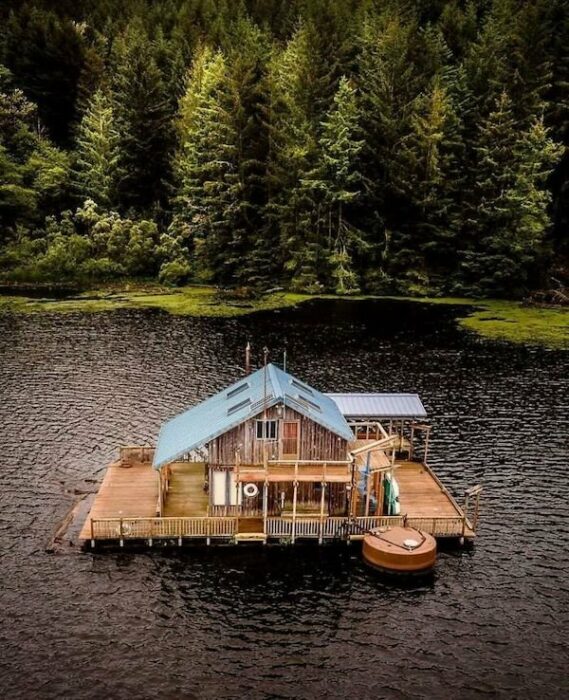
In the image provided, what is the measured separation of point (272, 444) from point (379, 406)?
10702mm

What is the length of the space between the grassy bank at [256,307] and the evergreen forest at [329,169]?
581 centimetres

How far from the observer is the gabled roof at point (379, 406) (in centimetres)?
4741

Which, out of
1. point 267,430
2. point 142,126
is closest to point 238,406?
point 267,430

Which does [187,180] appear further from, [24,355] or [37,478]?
[37,478]

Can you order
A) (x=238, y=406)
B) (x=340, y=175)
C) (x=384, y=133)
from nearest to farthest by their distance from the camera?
(x=238, y=406)
(x=340, y=175)
(x=384, y=133)

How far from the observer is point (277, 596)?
3475 cm

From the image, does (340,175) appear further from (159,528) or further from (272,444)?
(159,528)

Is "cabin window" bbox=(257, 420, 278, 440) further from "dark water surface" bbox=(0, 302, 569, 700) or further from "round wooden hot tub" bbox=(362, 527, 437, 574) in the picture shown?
"round wooden hot tub" bbox=(362, 527, 437, 574)

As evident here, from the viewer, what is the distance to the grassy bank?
3546 inches

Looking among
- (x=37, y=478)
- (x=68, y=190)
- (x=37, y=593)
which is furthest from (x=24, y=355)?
(x=68, y=190)

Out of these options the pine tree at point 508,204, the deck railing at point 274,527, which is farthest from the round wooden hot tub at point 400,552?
the pine tree at point 508,204

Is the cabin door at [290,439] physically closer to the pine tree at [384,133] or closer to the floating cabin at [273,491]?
the floating cabin at [273,491]

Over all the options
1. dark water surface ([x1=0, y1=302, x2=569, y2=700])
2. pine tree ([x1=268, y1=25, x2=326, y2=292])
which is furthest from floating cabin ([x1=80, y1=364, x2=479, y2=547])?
pine tree ([x1=268, y1=25, x2=326, y2=292])

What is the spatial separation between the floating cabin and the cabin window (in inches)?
2.3
